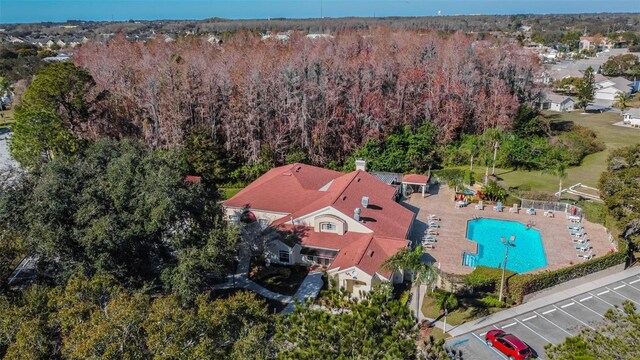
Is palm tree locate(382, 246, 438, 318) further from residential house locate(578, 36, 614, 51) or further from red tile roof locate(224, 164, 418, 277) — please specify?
residential house locate(578, 36, 614, 51)

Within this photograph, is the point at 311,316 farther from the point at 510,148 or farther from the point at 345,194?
the point at 510,148

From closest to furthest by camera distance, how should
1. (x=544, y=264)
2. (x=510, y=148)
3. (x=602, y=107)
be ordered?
(x=544, y=264) → (x=510, y=148) → (x=602, y=107)

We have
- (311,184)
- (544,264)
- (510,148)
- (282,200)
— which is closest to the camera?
(544,264)

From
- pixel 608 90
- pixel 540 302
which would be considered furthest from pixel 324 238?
pixel 608 90

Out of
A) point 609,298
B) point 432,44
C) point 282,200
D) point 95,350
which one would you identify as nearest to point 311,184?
point 282,200

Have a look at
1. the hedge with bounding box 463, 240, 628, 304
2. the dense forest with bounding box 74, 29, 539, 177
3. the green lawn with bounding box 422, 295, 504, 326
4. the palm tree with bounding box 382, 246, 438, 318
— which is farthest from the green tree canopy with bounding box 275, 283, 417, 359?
the dense forest with bounding box 74, 29, 539, 177

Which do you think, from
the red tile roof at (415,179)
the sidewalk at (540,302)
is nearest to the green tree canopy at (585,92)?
the red tile roof at (415,179)
